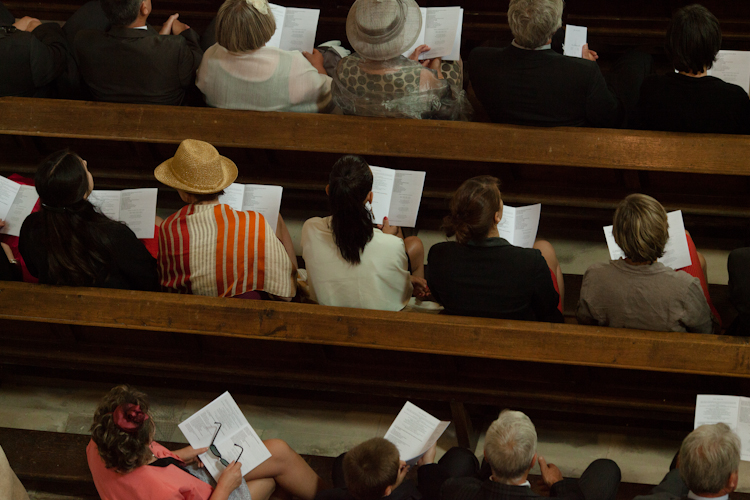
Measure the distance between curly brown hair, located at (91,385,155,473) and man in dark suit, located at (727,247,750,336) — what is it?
2.07 meters

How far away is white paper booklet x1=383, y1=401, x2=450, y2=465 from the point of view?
2.55 m

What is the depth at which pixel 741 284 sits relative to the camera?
8.63 feet

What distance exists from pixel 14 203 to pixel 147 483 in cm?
161

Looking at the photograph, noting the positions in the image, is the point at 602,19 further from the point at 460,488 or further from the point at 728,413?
the point at 460,488

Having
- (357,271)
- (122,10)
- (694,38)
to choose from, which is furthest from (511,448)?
(122,10)

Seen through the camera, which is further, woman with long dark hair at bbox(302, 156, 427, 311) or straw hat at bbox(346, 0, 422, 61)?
straw hat at bbox(346, 0, 422, 61)

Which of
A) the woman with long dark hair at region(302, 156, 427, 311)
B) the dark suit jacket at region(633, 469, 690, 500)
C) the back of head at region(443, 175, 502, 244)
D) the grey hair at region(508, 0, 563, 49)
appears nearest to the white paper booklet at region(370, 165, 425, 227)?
the woman with long dark hair at region(302, 156, 427, 311)

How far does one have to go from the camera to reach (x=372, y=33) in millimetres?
3219

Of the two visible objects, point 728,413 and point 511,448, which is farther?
point 728,413

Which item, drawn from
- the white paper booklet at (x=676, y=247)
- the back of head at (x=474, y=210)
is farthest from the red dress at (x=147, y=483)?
the white paper booklet at (x=676, y=247)

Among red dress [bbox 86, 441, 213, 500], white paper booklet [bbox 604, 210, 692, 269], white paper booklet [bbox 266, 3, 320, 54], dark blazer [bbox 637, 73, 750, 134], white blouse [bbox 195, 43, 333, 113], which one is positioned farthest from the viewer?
white paper booklet [bbox 266, 3, 320, 54]

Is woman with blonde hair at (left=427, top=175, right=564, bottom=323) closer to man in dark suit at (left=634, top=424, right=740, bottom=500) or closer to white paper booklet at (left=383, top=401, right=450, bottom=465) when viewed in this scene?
white paper booklet at (left=383, top=401, right=450, bottom=465)

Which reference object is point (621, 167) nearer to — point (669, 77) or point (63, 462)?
point (669, 77)

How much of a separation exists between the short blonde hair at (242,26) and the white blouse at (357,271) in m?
1.02
